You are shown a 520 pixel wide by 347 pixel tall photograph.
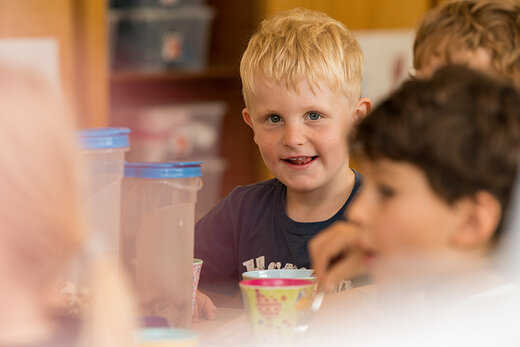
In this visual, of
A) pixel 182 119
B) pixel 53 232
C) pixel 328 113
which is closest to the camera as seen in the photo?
pixel 53 232

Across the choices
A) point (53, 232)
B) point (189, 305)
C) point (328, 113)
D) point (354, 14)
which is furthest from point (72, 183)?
point (354, 14)

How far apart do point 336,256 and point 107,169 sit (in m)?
0.27

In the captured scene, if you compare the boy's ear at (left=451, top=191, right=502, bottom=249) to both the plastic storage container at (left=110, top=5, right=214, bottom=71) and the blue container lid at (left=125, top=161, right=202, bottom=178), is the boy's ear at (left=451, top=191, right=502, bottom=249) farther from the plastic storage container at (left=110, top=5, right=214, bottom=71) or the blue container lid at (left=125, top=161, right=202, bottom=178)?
the plastic storage container at (left=110, top=5, right=214, bottom=71)

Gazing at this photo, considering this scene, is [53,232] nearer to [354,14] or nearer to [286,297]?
[286,297]

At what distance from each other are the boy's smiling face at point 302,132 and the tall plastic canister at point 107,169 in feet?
1.28

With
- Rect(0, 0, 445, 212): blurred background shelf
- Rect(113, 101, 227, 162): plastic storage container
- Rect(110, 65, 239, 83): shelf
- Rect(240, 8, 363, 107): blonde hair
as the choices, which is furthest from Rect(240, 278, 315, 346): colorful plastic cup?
Rect(110, 65, 239, 83): shelf

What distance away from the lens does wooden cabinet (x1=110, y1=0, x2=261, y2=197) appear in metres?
2.55

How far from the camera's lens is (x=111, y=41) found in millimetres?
2355

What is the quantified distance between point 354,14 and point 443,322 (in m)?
2.17

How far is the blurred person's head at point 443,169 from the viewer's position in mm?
618

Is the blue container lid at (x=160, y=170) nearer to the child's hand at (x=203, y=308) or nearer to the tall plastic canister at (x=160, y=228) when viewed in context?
the tall plastic canister at (x=160, y=228)

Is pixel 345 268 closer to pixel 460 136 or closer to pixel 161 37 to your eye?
pixel 460 136

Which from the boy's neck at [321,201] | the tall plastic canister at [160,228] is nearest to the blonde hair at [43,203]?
the tall plastic canister at [160,228]

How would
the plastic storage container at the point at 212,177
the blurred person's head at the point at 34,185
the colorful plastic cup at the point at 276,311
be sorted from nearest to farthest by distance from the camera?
the blurred person's head at the point at 34,185, the colorful plastic cup at the point at 276,311, the plastic storage container at the point at 212,177
